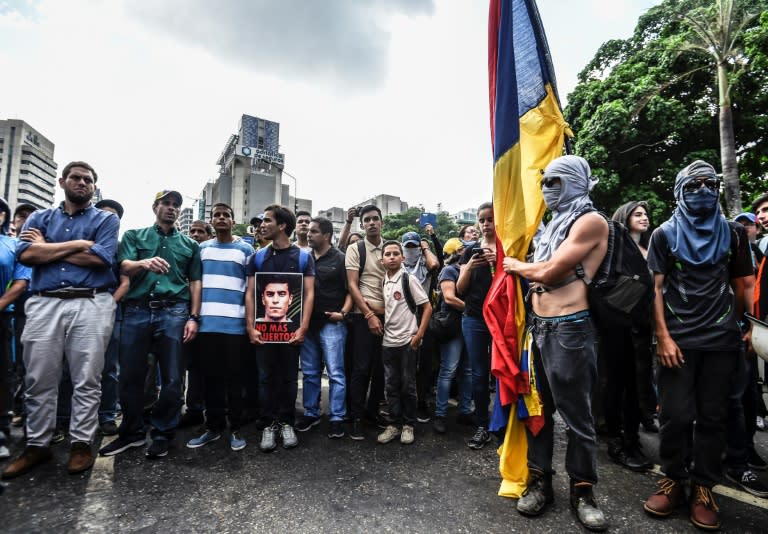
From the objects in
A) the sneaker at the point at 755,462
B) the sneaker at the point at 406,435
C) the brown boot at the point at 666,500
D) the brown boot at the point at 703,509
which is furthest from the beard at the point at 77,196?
the sneaker at the point at 755,462

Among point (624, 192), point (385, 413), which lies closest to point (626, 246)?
point (385, 413)

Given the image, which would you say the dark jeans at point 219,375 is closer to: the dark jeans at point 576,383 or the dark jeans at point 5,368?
the dark jeans at point 5,368

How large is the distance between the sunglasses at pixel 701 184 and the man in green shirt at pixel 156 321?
4.05m

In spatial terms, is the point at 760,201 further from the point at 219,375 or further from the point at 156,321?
the point at 156,321

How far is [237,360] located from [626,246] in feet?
10.8

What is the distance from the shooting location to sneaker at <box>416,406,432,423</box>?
4266 millimetres

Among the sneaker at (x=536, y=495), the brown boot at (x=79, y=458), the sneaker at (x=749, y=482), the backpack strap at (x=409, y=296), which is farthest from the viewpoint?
the backpack strap at (x=409, y=296)

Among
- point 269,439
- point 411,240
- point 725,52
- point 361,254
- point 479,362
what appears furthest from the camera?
point 725,52

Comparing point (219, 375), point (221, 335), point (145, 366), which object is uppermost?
point (221, 335)

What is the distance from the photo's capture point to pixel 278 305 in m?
3.71

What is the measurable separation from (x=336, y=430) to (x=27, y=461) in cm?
235

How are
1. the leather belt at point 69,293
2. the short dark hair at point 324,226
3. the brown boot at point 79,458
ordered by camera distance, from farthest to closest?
the short dark hair at point 324,226 → the leather belt at point 69,293 → the brown boot at point 79,458

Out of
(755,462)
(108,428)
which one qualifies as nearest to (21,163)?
(108,428)

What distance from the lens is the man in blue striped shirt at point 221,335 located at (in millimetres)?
3580
